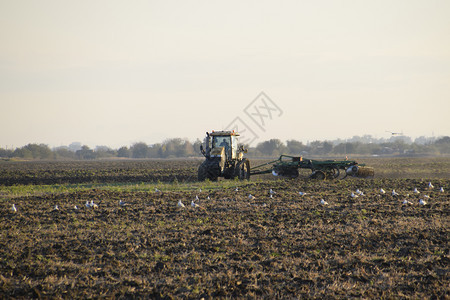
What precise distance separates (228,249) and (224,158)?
1424 cm

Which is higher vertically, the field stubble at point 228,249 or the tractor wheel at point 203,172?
the tractor wheel at point 203,172

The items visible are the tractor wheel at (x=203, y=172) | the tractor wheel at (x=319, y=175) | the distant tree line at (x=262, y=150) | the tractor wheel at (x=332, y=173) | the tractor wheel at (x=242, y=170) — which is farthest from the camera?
the distant tree line at (x=262, y=150)

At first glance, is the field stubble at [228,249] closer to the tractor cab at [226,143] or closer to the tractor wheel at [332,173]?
the tractor cab at [226,143]

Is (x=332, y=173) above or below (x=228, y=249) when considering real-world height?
above

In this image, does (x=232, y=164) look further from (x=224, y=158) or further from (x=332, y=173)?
(x=332, y=173)

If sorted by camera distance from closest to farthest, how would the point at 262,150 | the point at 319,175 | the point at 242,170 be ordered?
the point at 242,170 → the point at 319,175 → the point at 262,150

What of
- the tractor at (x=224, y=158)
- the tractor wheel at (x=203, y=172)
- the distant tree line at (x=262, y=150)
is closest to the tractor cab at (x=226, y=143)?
the tractor at (x=224, y=158)

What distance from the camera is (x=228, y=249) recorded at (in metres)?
9.00

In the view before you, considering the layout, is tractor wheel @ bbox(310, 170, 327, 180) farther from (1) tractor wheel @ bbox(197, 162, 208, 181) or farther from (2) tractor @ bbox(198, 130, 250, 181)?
(1) tractor wheel @ bbox(197, 162, 208, 181)

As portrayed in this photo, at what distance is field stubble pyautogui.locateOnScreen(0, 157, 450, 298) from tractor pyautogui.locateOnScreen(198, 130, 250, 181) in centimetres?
716

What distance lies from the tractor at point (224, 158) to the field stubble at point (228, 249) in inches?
282

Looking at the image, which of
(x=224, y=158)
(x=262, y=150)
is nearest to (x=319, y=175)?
(x=224, y=158)

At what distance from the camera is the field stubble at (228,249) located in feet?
22.3

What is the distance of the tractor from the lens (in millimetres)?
22875
